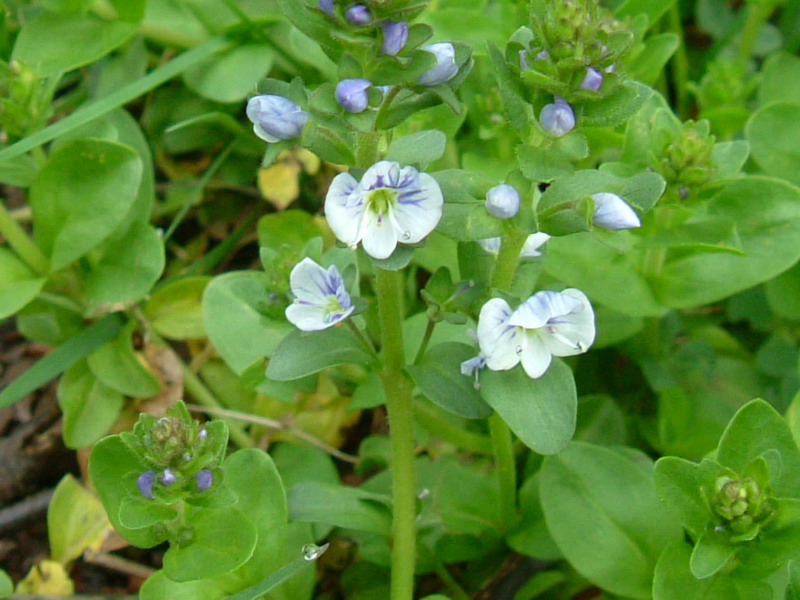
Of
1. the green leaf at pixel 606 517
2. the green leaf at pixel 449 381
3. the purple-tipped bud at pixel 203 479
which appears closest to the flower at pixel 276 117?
the green leaf at pixel 449 381

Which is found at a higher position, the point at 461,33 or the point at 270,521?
the point at 461,33

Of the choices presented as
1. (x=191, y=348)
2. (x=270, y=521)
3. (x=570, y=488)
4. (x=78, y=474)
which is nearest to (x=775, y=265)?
(x=570, y=488)

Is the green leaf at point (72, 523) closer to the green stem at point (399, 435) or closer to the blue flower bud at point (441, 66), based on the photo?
the green stem at point (399, 435)

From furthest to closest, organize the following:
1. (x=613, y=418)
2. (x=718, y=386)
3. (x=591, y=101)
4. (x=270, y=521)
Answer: (x=718, y=386) < (x=613, y=418) < (x=270, y=521) < (x=591, y=101)

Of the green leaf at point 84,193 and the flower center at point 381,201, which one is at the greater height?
the flower center at point 381,201

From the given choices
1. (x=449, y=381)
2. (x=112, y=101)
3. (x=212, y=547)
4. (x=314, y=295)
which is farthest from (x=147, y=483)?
(x=112, y=101)

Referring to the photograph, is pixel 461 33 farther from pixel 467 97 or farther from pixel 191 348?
pixel 191 348

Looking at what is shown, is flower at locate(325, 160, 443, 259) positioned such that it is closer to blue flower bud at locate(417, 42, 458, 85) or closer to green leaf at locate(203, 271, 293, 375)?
blue flower bud at locate(417, 42, 458, 85)

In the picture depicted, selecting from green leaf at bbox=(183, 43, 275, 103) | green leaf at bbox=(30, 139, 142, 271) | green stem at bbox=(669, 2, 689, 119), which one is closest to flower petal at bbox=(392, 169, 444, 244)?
green leaf at bbox=(30, 139, 142, 271)
